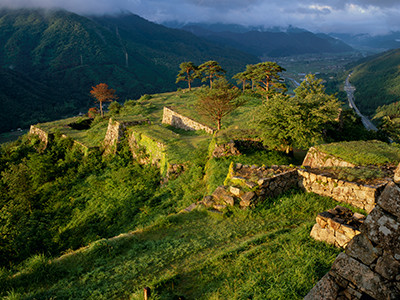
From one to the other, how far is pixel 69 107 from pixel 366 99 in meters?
203

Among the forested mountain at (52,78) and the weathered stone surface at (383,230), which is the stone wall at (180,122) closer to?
the weathered stone surface at (383,230)

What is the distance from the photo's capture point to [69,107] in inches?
5221

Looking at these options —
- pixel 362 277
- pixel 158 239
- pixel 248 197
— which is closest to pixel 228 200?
pixel 248 197

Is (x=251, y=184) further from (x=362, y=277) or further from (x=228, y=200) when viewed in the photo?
(x=362, y=277)

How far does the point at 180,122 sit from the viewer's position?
28.0 metres

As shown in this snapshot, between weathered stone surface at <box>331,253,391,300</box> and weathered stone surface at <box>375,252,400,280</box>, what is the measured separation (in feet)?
0.38

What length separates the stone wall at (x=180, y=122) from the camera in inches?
976

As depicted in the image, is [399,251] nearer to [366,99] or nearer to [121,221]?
[121,221]

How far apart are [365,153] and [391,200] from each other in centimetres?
985

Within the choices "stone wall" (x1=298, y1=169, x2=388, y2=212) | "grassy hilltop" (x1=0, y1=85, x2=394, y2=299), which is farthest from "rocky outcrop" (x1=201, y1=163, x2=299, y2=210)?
"stone wall" (x1=298, y1=169, x2=388, y2=212)

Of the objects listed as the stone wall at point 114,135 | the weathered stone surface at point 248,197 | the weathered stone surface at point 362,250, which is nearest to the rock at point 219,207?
the weathered stone surface at point 248,197

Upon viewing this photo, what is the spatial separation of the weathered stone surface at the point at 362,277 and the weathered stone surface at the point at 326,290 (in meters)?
0.21

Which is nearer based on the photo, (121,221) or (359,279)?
(359,279)

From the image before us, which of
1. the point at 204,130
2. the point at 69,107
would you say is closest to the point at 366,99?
the point at 204,130
